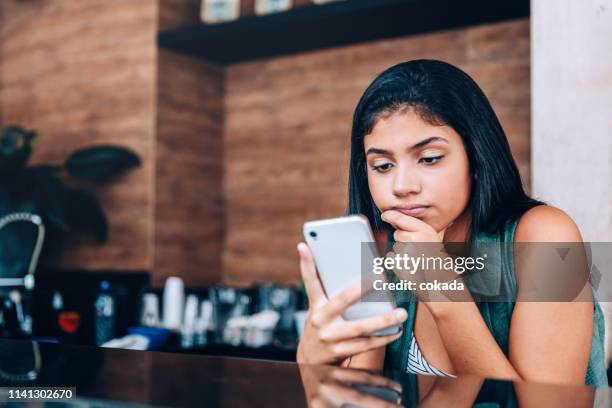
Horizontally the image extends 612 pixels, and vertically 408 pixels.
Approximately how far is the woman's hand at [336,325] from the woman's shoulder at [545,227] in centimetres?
37

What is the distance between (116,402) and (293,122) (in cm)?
276

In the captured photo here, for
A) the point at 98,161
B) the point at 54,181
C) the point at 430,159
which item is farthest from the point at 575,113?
the point at 54,181

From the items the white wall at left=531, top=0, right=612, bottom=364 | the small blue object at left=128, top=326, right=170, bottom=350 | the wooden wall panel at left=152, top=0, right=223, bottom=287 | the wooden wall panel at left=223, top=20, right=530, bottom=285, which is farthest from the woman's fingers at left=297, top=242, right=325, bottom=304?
the wooden wall panel at left=152, top=0, right=223, bottom=287

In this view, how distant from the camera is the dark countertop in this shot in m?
0.70

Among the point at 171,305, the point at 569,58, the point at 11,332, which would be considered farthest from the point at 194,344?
the point at 569,58

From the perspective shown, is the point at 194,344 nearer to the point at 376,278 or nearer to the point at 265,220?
the point at 265,220

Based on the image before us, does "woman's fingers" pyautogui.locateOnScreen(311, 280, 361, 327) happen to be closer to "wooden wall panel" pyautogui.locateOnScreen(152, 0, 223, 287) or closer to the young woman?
the young woman

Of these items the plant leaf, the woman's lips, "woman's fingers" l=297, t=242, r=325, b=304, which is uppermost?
the plant leaf

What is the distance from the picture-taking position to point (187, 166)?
3359 millimetres

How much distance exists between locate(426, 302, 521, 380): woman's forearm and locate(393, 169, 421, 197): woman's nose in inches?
8.8

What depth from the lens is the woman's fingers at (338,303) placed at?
1.03 m

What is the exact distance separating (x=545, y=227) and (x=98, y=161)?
231cm

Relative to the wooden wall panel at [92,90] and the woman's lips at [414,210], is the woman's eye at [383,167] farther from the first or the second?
the wooden wall panel at [92,90]

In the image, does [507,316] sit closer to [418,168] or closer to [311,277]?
[418,168]
